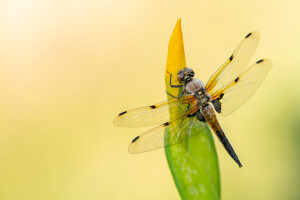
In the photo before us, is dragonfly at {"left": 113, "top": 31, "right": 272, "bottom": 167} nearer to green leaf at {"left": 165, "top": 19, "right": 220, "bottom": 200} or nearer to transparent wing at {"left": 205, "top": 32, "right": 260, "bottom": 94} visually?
transparent wing at {"left": 205, "top": 32, "right": 260, "bottom": 94}

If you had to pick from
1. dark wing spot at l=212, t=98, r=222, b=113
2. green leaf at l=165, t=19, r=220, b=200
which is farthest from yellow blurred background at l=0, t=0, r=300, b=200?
green leaf at l=165, t=19, r=220, b=200

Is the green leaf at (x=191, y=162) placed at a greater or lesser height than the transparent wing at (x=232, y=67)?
lesser

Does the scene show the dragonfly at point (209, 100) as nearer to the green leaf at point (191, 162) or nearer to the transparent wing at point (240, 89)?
the transparent wing at point (240, 89)

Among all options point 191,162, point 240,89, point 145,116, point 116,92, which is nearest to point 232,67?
point 240,89

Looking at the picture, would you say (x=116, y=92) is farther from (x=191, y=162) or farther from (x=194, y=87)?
(x=191, y=162)

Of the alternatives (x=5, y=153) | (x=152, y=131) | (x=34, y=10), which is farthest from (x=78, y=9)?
(x=152, y=131)

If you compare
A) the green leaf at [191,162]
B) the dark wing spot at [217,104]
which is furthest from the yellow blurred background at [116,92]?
the green leaf at [191,162]

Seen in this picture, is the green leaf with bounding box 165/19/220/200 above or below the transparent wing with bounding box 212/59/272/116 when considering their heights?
below
